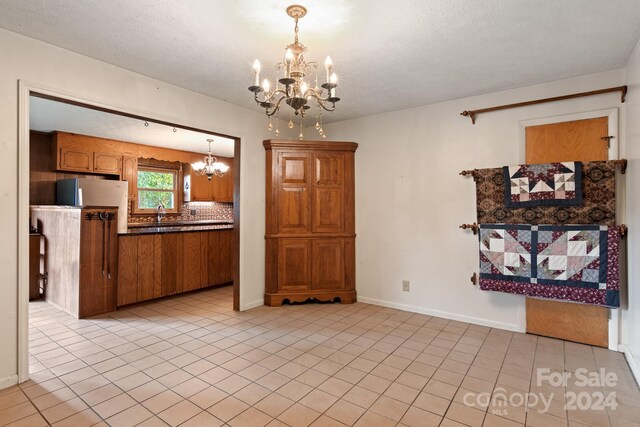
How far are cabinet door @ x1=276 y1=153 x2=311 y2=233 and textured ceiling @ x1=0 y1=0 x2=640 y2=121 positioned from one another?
1.23 meters

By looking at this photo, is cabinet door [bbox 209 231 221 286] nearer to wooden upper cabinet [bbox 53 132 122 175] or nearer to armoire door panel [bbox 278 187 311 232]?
armoire door panel [bbox 278 187 311 232]

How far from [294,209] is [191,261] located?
1.78 metres

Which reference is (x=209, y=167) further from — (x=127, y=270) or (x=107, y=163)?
(x=127, y=270)

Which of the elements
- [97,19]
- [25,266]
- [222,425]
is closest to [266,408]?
[222,425]

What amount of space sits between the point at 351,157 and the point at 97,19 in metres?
2.85

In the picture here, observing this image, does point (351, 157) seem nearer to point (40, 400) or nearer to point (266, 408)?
point (266, 408)

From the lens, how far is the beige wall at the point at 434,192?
3.21 m

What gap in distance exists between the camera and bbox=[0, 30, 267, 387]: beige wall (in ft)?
7.27

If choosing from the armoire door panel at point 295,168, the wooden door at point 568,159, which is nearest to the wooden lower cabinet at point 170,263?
the armoire door panel at point 295,168

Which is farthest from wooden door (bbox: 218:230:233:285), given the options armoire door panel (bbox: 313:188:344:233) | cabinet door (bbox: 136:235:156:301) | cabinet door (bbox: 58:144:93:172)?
cabinet door (bbox: 58:144:93:172)

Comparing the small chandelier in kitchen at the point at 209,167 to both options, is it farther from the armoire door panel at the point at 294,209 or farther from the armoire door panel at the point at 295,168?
the armoire door panel at the point at 294,209

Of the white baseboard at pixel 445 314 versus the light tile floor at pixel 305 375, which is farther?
the white baseboard at pixel 445 314

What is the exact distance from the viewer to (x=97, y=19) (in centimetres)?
211

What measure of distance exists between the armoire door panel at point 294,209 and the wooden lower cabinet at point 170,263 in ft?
4.92
